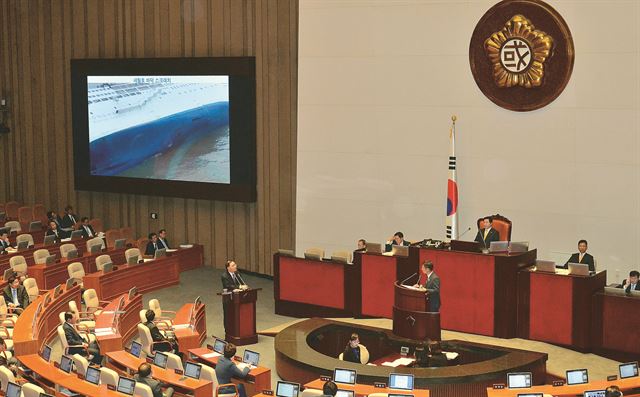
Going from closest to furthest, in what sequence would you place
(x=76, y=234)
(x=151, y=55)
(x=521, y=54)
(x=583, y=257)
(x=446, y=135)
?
(x=583, y=257) < (x=521, y=54) < (x=446, y=135) < (x=76, y=234) < (x=151, y=55)

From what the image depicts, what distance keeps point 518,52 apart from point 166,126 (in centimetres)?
807

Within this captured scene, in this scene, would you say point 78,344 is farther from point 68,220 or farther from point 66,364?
point 68,220

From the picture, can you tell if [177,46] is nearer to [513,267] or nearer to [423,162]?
[423,162]

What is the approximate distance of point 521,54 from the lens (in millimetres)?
15977

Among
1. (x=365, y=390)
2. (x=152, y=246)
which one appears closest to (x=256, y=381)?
(x=365, y=390)

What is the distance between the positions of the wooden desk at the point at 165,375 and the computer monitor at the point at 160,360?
0.17 ft

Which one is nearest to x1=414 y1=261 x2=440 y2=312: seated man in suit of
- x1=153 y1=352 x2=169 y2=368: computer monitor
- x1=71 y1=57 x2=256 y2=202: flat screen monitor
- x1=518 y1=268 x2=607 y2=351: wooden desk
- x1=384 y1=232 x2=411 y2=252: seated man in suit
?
x1=518 y1=268 x2=607 y2=351: wooden desk

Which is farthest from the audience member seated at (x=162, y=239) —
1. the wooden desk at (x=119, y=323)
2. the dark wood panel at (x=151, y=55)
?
the wooden desk at (x=119, y=323)

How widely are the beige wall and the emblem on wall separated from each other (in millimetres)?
155

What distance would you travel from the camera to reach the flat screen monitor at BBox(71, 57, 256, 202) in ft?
66.2

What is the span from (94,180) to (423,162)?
27.8 ft

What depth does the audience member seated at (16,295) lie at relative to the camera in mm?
15758

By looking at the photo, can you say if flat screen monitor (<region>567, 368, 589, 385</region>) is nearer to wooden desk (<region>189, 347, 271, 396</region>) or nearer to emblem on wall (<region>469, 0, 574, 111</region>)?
wooden desk (<region>189, 347, 271, 396</region>)

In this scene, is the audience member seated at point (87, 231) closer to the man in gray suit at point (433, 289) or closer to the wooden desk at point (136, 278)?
the wooden desk at point (136, 278)
